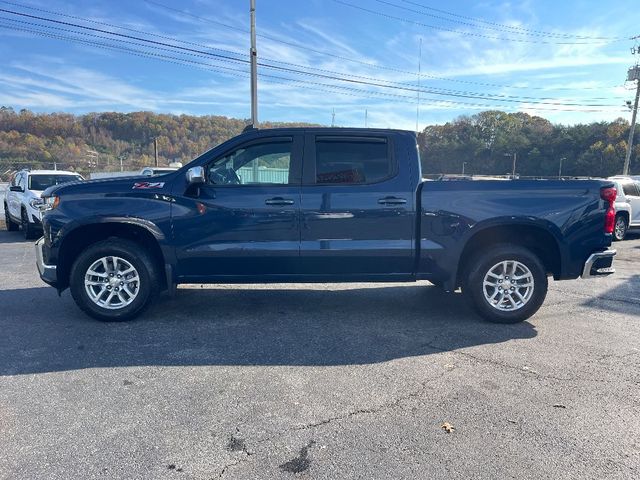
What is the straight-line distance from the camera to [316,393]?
3.47 metres

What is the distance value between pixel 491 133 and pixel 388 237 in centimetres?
6407

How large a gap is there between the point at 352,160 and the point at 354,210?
59 centimetres

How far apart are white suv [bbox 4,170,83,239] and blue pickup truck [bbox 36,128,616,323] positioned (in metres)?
7.55

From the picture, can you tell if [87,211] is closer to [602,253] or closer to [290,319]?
[290,319]

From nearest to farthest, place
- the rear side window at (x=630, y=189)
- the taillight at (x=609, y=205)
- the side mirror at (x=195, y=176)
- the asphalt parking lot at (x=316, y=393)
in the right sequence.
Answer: the asphalt parking lot at (x=316, y=393) → the side mirror at (x=195, y=176) → the taillight at (x=609, y=205) → the rear side window at (x=630, y=189)

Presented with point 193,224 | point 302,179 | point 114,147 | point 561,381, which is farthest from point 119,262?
point 114,147

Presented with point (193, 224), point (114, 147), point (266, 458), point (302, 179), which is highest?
point (114, 147)

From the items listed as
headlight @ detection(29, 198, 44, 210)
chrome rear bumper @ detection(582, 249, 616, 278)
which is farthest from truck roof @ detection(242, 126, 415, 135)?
headlight @ detection(29, 198, 44, 210)

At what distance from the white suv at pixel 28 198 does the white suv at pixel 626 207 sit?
49.6ft

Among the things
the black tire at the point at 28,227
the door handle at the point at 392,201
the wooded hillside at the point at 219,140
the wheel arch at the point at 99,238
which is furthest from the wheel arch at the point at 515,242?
the wooded hillside at the point at 219,140

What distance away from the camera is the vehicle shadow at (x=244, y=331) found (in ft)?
13.5

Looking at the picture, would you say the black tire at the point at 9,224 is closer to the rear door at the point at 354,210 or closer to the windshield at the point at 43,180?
the windshield at the point at 43,180

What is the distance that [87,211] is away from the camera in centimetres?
484

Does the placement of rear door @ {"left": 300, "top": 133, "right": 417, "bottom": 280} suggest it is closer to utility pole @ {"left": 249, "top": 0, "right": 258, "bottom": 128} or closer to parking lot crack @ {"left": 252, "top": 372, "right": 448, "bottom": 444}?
parking lot crack @ {"left": 252, "top": 372, "right": 448, "bottom": 444}
